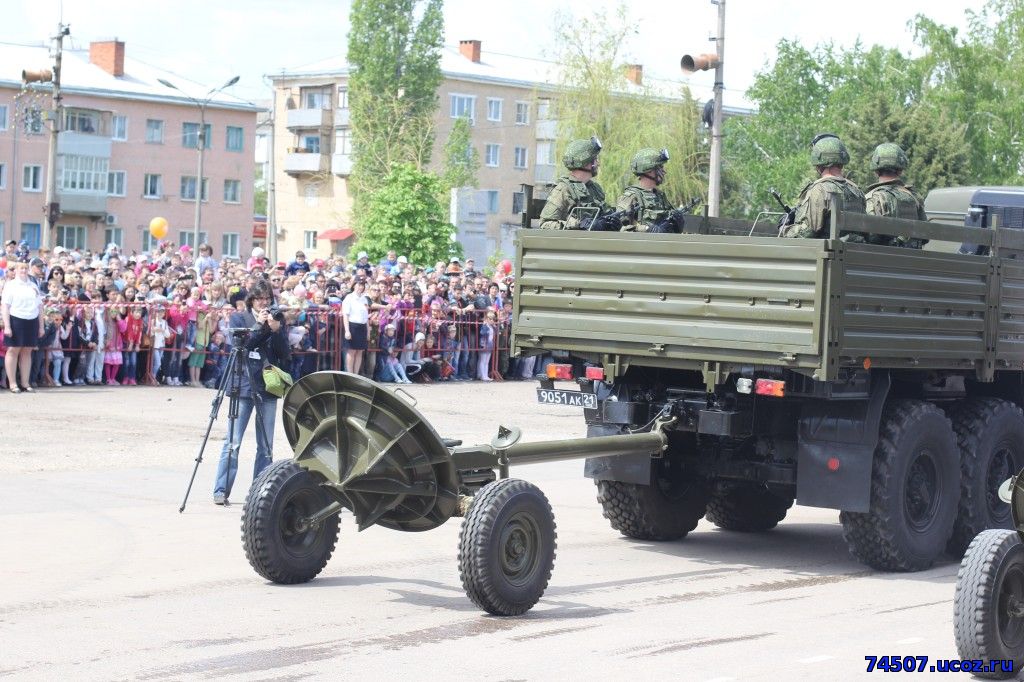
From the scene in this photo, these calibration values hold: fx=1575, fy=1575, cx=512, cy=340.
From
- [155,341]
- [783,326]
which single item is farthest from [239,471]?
[155,341]

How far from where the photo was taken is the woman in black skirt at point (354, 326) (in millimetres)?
25031

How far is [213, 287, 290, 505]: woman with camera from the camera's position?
1302 centimetres

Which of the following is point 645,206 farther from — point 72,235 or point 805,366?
point 72,235

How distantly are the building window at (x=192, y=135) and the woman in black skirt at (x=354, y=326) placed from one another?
58.1 meters

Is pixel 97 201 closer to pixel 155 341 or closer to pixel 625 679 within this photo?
pixel 155 341

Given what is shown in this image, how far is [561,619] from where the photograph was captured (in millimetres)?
8797

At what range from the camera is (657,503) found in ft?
38.2

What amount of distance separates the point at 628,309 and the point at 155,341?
45.9ft

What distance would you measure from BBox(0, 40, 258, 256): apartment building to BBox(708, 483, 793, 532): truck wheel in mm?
63930

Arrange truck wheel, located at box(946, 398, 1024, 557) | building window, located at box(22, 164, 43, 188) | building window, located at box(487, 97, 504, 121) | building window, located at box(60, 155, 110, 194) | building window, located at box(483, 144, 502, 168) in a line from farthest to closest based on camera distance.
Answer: building window, located at box(483, 144, 502, 168) < building window, located at box(487, 97, 504, 121) < building window, located at box(60, 155, 110, 194) < building window, located at box(22, 164, 43, 188) < truck wheel, located at box(946, 398, 1024, 557)

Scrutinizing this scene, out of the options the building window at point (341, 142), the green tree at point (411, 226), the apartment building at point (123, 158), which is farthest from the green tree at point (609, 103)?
the building window at point (341, 142)

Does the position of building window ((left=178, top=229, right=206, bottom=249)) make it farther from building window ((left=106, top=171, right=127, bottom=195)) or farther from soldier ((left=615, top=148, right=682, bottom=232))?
soldier ((left=615, top=148, right=682, bottom=232))

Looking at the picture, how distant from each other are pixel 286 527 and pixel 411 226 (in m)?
37.5

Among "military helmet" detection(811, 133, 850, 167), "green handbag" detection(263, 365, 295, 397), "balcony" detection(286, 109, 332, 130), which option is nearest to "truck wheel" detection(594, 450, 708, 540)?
"military helmet" detection(811, 133, 850, 167)
